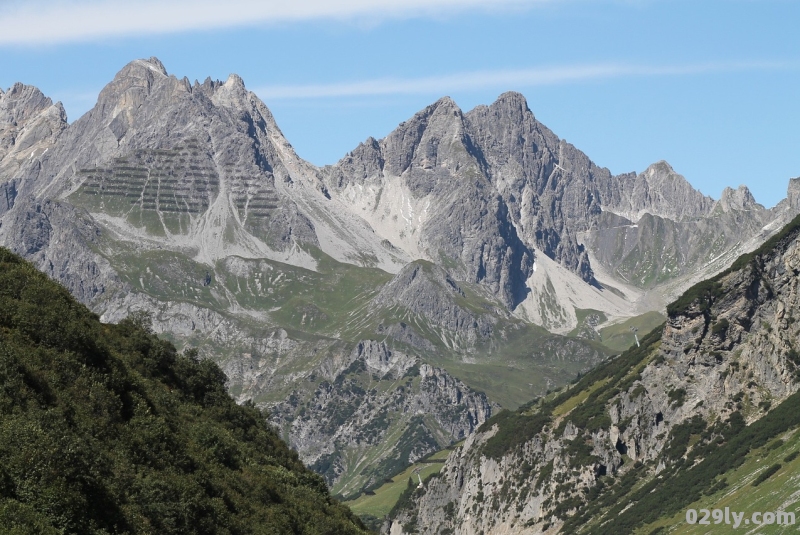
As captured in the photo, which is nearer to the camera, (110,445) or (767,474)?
(110,445)

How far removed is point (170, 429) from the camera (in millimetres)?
93312

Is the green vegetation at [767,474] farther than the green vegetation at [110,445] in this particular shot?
Yes

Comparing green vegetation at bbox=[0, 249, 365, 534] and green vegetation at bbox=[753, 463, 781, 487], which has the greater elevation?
green vegetation at bbox=[0, 249, 365, 534]

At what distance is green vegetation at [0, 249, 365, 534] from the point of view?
2442 inches

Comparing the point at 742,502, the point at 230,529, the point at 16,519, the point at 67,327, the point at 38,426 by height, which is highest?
the point at 67,327

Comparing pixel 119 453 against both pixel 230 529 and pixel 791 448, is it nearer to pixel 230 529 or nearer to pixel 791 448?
pixel 230 529

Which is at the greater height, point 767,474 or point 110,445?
point 110,445

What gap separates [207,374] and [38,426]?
2528 inches

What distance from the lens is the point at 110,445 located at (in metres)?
78.6

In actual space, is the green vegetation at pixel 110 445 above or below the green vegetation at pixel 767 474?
above

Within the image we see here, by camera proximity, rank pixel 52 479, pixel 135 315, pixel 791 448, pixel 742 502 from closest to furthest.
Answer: pixel 52 479 < pixel 135 315 < pixel 742 502 < pixel 791 448

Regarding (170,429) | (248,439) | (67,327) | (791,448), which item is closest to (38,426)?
(67,327)

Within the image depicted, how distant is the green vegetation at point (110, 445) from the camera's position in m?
62.0

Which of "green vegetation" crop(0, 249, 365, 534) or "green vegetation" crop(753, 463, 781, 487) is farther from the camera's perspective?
"green vegetation" crop(753, 463, 781, 487)
